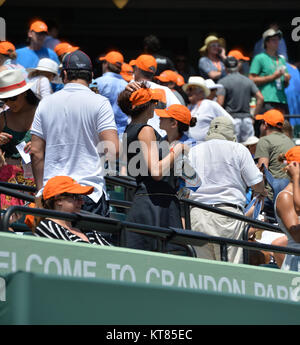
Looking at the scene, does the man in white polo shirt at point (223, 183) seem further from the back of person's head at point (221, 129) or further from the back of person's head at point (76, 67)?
the back of person's head at point (76, 67)

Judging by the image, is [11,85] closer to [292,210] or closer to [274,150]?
[292,210]

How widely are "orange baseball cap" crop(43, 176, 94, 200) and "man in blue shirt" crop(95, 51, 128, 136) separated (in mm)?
4183

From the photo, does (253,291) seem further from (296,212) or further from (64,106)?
(64,106)

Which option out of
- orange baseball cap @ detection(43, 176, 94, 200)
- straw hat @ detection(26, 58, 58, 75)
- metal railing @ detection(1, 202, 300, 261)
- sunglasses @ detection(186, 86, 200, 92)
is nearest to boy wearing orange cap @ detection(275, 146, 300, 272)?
metal railing @ detection(1, 202, 300, 261)

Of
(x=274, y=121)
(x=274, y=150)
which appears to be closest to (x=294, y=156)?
(x=274, y=150)

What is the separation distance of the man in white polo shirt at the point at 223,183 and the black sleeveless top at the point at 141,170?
1162mm

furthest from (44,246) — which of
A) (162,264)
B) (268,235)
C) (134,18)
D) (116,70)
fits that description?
(134,18)

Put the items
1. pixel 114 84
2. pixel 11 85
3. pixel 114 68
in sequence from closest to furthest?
pixel 11 85 → pixel 114 84 → pixel 114 68

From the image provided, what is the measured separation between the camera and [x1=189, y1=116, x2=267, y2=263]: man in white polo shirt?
24.4ft

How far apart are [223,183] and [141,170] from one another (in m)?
1.44

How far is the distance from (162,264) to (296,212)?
149 centimetres

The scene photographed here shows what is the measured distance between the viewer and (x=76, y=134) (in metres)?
6.15

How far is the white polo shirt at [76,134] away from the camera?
6.12 meters

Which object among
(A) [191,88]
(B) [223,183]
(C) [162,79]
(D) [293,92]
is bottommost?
(B) [223,183]
